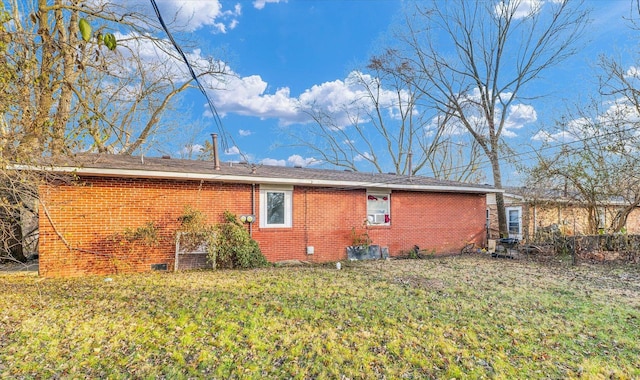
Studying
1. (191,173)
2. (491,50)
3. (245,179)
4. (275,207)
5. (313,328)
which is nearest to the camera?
(313,328)

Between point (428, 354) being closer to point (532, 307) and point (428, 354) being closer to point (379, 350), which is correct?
point (379, 350)

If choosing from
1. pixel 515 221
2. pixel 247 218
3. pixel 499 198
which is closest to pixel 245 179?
pixel 247 218

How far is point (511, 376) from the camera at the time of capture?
314cm

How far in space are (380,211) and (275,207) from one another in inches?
146

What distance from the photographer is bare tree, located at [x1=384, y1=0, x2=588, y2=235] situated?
16062mm

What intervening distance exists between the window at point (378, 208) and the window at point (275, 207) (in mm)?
2861

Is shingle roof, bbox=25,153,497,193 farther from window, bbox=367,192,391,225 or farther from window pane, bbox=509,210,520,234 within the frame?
window pane, bbox=509,210,520,234

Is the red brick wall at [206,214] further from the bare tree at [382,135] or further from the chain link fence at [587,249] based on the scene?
the bare tree at [382,135]

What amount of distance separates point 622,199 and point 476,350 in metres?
13.3

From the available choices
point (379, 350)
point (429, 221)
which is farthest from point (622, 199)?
point (379, 350)

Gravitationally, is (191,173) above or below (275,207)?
above

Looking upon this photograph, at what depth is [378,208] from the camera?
1112 centimetres

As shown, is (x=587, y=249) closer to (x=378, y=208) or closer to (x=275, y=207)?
(x=378, y=208)

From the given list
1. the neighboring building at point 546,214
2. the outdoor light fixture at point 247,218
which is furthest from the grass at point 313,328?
the neighboring building at point 546,214
